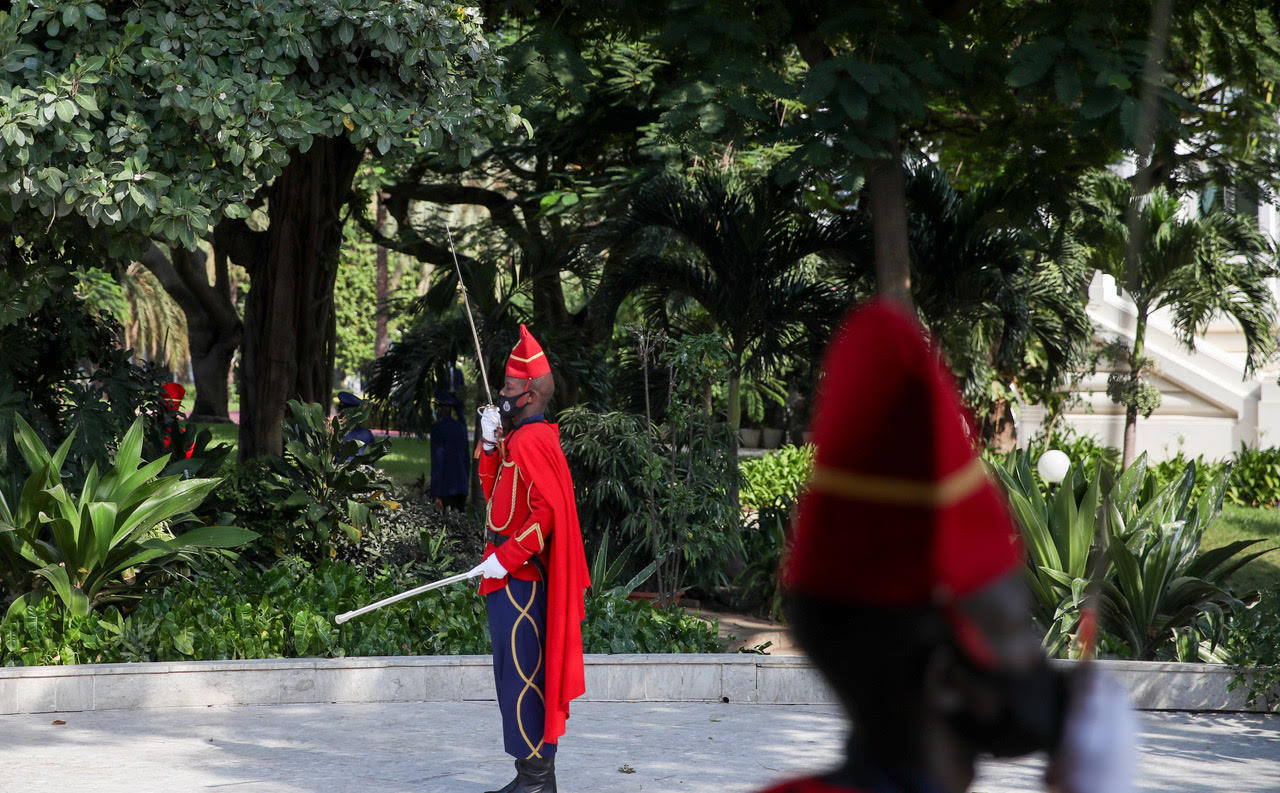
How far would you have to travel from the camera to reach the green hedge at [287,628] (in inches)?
274

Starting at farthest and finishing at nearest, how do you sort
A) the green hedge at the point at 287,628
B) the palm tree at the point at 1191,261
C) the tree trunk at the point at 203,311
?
the tree trunk at the point at 203,311, the palm tree at the point at 1191,261, the green hedge at the point at 287,628

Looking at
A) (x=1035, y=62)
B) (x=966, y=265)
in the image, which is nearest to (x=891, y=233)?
(x=1035, y=62)

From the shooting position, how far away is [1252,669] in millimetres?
6535

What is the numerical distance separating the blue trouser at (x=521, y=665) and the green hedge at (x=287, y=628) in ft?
7.63

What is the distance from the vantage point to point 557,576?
496 centimetres

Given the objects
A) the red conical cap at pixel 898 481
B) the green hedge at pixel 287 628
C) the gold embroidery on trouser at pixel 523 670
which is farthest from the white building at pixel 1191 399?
the red conical cap at pixel 898 481

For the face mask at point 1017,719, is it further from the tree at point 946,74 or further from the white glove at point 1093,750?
the tree at point 946,74

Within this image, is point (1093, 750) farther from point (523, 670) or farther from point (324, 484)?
point (324, 484)

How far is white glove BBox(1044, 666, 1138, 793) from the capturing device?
3.81ft

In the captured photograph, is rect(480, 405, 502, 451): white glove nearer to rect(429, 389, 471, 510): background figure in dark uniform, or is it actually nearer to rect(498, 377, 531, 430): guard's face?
rect(498, 377, 531, 430): guard's face

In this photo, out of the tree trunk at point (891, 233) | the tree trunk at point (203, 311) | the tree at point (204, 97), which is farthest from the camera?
the tree trunk at point (203, 311)

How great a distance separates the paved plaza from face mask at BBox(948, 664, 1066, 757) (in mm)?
4280

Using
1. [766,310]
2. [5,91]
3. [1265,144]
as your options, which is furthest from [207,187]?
[1265,144]

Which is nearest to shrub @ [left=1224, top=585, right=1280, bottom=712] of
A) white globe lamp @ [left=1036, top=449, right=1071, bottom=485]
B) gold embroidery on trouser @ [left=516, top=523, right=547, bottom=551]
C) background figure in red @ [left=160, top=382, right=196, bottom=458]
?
white globe lamp @ [left=1036, top=449, right=1071, bottom=485]
